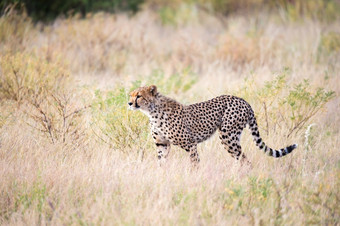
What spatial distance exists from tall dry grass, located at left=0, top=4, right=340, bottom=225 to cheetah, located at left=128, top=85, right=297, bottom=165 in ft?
0.57

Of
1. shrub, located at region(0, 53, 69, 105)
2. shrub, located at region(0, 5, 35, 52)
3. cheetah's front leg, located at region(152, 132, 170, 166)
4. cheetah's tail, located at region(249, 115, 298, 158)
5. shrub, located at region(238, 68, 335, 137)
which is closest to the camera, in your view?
cheetah's tail, located at region(249, 115, 298, 158)

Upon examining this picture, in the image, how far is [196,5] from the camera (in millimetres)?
14602

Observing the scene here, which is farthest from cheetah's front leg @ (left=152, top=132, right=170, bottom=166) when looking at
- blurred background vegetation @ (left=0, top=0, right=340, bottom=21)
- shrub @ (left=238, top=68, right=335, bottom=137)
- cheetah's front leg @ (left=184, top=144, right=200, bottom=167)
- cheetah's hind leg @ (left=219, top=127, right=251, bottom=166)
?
blurred background vegetation @ (left=0, top=0, right=340, bottom=21)

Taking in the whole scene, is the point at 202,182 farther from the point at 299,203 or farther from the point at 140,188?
the point at 299,203

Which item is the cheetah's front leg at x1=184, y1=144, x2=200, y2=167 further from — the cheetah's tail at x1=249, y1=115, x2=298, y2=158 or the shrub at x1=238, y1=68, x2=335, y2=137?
the shrub at x1=238, y1=68, x2=335, y2=137

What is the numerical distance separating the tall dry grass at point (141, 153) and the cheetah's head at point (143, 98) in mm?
489

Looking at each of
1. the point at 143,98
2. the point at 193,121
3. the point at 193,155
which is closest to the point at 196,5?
the point at 193,121

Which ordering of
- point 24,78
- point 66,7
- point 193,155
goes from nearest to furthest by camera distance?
point 193,155
point 24,78
point 66,7

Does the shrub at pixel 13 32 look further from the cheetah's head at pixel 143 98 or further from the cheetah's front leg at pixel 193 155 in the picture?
the cheetah's front leg at pixel 193 155

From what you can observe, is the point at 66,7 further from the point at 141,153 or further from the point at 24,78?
the point at 141,153

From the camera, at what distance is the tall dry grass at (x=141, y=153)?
3.65 meters

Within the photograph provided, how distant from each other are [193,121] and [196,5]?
1042 centimetres

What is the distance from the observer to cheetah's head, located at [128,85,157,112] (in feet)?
15.1

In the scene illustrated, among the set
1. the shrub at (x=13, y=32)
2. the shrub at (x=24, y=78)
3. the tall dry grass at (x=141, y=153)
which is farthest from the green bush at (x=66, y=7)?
the shrub at (x=24, y=78)
